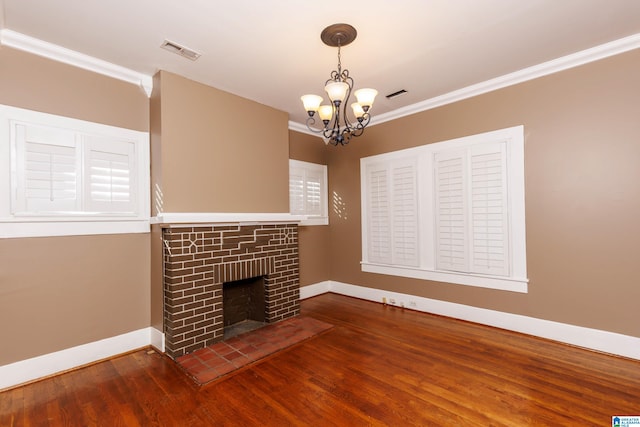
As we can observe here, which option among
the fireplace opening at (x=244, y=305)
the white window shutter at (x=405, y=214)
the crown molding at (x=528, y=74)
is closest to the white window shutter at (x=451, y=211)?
the white window shutter at (x=405, y=214)

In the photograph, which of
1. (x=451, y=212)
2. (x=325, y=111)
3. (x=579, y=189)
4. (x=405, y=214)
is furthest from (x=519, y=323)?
(x=325, y=111)

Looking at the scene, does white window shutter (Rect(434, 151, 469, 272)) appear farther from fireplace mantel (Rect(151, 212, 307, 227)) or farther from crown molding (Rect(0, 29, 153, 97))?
crown molding (Rect(0, 29, 153, 97))

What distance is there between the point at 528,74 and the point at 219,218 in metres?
3.64

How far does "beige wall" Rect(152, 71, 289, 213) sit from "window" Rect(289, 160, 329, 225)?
0.61 metres

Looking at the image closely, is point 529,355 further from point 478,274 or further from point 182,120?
point 182,120

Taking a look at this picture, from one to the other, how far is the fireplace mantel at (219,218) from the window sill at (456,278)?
1577mm

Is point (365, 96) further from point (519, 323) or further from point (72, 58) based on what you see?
point (519, 323)

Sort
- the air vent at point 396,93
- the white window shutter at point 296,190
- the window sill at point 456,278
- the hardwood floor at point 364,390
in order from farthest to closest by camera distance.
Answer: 1. the white window shutter at point 296,190
2. the air vent at point 396,93
3. the window sill at point 456,278
4. the hardwood floor at point 364,390

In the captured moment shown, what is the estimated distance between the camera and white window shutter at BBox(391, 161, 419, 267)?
164 inches

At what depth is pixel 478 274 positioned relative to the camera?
3582 mm

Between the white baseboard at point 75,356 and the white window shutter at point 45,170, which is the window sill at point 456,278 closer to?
the white baseboard at point 75,356

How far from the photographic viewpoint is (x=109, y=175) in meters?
2.95

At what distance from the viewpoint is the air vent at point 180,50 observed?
2588 mm

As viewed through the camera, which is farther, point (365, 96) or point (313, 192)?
point (313, 192)
